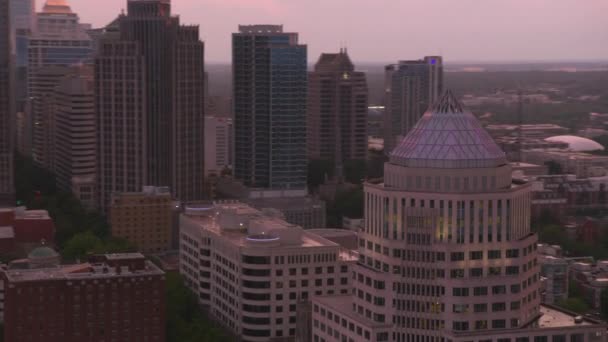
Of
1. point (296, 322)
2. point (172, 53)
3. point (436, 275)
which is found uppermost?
point (172, 53)

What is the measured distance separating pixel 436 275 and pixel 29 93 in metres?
108

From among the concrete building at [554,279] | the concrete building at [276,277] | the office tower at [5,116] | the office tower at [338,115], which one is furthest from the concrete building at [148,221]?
the office tower at [338,115]

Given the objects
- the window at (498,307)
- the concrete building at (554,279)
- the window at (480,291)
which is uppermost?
the window at (480,291)

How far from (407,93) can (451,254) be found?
3432 inches

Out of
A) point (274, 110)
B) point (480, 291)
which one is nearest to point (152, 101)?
point (274, 110)

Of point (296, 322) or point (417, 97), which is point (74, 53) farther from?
point (296, 322)

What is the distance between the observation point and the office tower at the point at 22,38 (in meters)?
146

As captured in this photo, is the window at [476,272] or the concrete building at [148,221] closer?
the window at [476,272]

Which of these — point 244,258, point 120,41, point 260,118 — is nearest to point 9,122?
point 120,41

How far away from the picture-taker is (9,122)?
9812 centimetres

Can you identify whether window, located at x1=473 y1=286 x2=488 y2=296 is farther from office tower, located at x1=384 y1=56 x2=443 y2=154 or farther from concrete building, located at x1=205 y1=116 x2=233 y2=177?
office tower, located at x1=384 y1=56 x2=443 y2=154

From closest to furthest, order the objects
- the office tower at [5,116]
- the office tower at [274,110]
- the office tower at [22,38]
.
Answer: the office tower at [274,110]
the office tower at [5,116]
the office tower at [22,38]

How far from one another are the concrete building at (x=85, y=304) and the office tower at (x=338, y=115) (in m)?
66.5

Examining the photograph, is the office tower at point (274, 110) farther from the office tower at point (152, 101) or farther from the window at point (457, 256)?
the window at point (457, 256)
